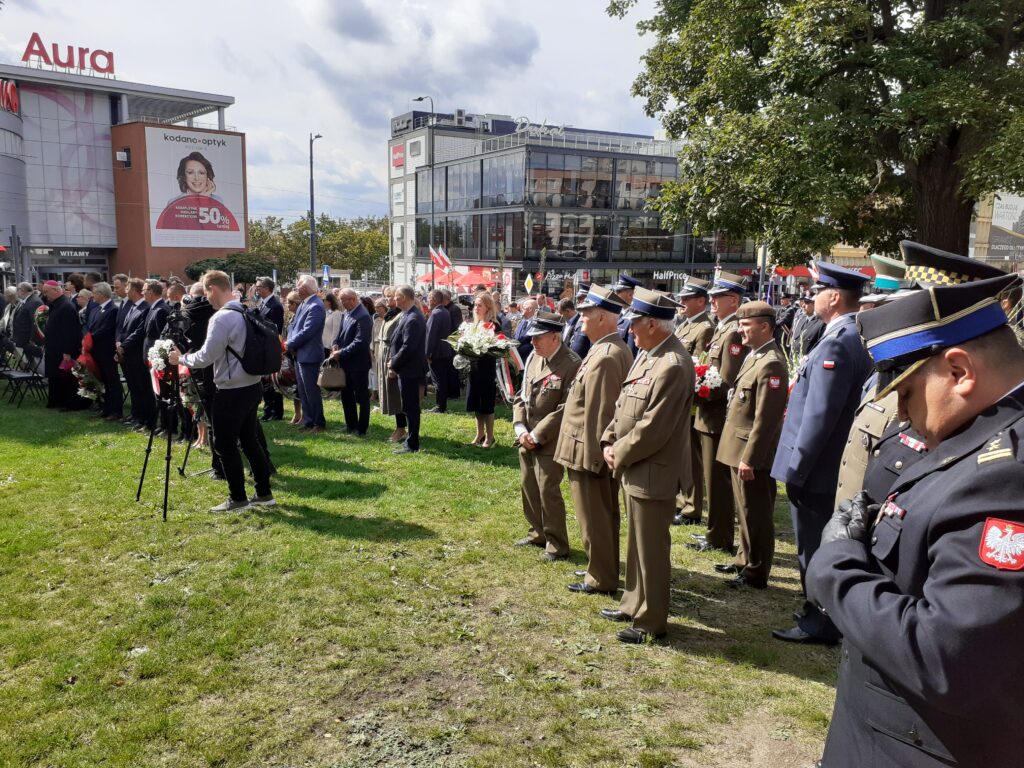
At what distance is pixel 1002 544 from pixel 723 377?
16.8 feet

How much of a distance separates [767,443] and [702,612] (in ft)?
4.56

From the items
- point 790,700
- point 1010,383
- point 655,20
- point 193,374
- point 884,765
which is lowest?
point 790,700

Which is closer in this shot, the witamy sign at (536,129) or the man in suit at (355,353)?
the man in suit at (355,353)

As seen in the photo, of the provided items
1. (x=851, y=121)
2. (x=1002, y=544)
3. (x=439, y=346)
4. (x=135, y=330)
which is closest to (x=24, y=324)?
(x=135, y=330)

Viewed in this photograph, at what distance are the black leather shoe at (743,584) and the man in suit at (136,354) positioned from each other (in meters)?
9.27

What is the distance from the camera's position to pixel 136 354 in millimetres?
11016

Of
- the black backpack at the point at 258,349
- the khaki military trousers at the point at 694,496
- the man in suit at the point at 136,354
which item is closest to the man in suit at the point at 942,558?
the khaki military trousers at the point at 694,496

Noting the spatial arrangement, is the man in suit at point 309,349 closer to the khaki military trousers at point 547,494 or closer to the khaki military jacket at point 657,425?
the khaki military trousers at point 547,494

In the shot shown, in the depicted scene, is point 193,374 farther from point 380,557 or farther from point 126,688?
point 126,688

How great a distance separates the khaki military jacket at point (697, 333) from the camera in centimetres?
735

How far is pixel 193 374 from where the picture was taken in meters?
7.76

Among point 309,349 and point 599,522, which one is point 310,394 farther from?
point 599,522

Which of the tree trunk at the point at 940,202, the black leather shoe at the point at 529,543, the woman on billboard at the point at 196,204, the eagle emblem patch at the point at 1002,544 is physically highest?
the woman on billboard at the point at 196,204

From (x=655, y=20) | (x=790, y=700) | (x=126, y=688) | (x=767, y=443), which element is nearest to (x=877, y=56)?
(x=655, y=20)
